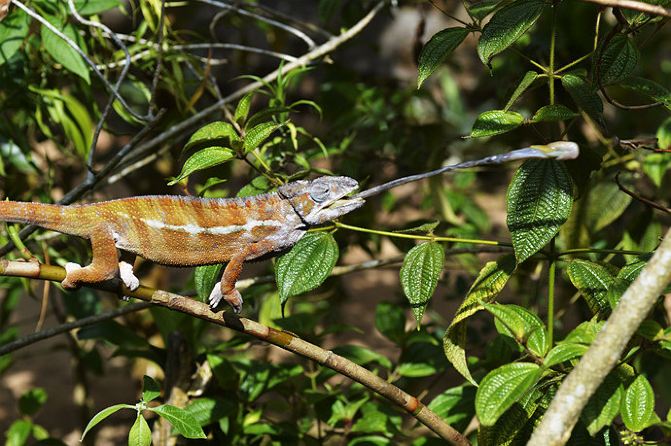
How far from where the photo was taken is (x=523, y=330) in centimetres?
123

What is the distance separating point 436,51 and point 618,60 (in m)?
0.27

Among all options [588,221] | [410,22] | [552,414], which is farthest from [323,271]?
[410,22]

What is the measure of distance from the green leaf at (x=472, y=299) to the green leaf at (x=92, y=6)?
1.01 m

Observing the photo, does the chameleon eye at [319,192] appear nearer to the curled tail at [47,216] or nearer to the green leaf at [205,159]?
the green leaf at [205,159]

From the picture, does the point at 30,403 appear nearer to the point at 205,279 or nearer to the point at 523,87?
the point at 205,279

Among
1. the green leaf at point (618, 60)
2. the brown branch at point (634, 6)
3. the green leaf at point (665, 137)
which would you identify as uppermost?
the brown branch at point (634, 6)

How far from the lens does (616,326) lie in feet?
3.28

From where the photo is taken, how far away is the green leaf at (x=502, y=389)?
1102mm

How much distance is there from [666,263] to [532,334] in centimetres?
30

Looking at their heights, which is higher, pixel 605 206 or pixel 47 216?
pixel 47 216

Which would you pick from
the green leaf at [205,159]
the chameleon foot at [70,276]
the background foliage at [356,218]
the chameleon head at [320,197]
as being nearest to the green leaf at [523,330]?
the background foliage at [356,218]

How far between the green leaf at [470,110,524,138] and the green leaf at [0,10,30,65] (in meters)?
0.95

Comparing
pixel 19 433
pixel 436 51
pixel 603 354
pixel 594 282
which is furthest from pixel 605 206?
pixel 19 433

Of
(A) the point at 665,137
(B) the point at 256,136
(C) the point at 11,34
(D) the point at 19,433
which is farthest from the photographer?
(D) the point at 19,433
